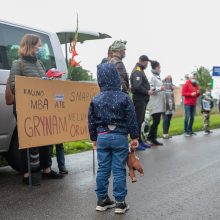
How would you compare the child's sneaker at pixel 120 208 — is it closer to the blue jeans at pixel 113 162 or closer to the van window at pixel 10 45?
the blue jeans at pixel 113 162

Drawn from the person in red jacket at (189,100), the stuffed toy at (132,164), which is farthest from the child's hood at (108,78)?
the person in red jacket at (189,100)

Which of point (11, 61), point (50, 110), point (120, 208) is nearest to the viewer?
point (120, 208)

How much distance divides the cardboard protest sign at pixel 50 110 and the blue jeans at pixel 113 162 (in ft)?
4.04

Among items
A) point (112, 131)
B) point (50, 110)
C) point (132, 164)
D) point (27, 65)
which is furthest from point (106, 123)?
point (27, 65)

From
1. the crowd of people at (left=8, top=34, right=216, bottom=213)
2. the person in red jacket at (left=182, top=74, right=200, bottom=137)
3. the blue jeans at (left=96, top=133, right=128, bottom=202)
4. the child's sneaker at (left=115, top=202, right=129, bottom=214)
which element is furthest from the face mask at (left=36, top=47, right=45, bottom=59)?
the person in red jacket at (left=182, top=74, right=200, bottom=137)

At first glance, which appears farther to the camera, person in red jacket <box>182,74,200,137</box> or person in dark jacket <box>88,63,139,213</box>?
person in red jacket <box>182,74,200,137</box>

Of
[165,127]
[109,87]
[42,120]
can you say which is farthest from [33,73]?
[165,127]

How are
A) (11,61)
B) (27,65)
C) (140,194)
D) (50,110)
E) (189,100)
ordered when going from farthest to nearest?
1. (189,100)
2. (11,61)
3. (50,110)
4. (27,65)
5. (140,194)

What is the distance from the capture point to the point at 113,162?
492cm

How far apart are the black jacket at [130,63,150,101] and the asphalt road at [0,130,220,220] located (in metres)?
1.78

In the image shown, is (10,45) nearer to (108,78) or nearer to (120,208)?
(108,78)

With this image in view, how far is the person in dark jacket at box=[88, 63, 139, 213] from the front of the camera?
15.9ft

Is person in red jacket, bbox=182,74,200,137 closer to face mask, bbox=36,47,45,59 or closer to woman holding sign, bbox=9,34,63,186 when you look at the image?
face mask, bbox=36,47,45,59

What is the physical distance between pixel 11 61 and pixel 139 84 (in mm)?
3699
